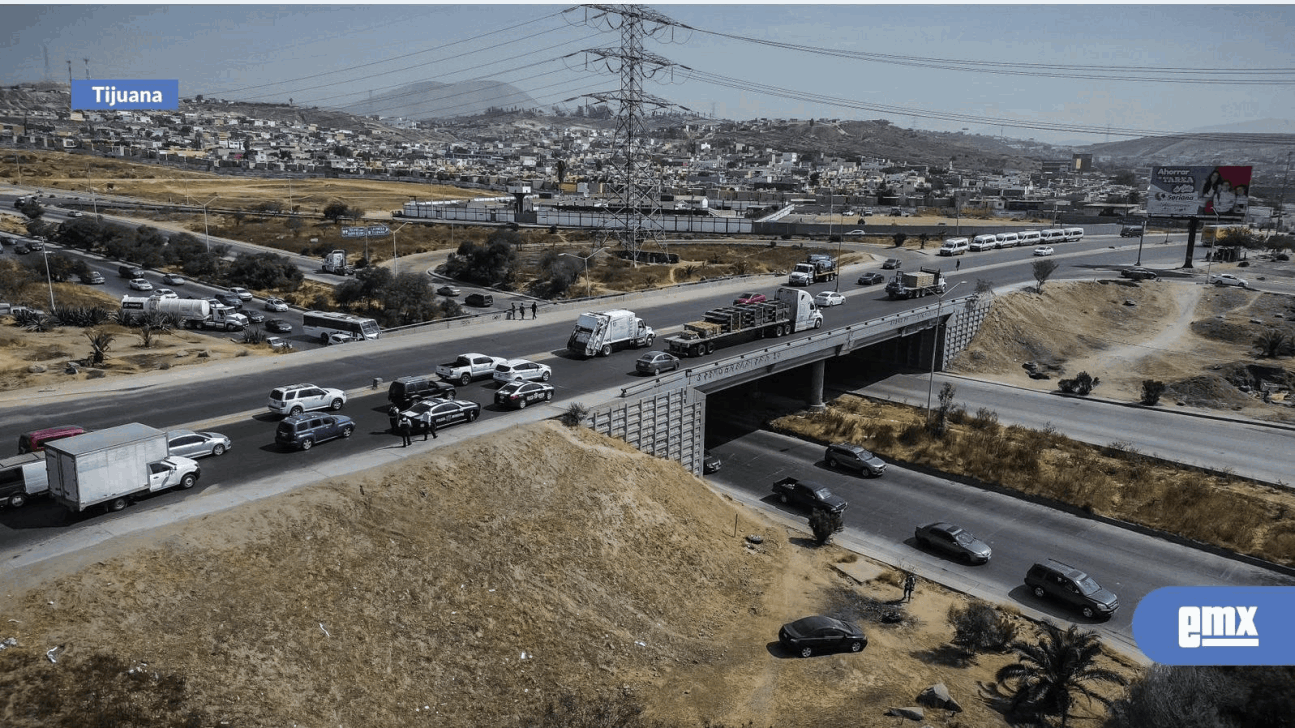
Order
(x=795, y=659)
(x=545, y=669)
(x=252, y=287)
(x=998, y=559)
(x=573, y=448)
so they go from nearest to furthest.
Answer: (x=545, y=669)
(x=795, y=659)
(x=573, y=448)
(x=998, y=559)
(x=252, y=287)

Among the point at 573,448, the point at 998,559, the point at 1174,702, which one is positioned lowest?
the point at 998,559

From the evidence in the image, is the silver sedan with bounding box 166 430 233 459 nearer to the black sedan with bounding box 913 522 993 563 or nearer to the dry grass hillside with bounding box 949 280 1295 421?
the black sedan with bounding box 913 522 993 563

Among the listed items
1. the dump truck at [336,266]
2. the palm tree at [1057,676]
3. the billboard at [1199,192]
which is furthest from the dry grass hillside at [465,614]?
the billboard at [1199,192]

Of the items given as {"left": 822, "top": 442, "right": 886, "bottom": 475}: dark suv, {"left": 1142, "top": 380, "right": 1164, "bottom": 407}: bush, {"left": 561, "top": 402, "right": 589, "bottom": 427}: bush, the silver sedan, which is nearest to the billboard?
{"left": 1142, "top": 380, "right": 1164, "bottom": 407}: bush

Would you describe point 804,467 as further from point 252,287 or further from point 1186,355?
point 252,287

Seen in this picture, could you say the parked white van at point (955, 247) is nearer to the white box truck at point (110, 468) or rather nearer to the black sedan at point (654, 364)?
the black sedan at point (654, 364)

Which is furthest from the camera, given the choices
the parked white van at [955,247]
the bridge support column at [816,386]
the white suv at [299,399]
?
the parked white van at [955,247]

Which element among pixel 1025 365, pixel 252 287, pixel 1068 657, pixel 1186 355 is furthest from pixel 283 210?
pixel 1068 657
